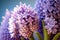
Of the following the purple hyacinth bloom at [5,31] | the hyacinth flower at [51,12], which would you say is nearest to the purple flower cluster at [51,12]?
the hyacinth flower at [51,12]

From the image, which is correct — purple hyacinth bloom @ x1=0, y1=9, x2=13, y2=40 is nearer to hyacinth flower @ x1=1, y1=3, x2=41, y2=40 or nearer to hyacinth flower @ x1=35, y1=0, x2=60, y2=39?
hyacinth flower @ x1=1, y1=3, x2=41, y2=40

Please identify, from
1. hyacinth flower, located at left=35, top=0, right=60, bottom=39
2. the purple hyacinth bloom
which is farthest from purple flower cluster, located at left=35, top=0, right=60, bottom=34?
the purple hyacinth bloom

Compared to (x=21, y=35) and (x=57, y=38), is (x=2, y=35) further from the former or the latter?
(x=57, y=38)

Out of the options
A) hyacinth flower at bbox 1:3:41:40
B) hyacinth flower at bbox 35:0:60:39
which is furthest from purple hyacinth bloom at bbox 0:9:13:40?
hyacinth flower at bbox 35:0:60:39

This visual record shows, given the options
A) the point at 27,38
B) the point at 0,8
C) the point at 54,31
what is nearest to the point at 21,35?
the point at 27,38

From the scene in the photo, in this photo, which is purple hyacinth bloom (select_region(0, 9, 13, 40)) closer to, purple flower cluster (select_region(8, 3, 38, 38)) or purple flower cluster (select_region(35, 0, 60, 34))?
purple flower cluster (select_region(8, 3, 38, 38))

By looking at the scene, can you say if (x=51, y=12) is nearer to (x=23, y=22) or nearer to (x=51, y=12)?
(x=51, y=12)

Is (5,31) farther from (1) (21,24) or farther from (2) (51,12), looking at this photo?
(2) (51,12)

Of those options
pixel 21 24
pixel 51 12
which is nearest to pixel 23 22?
pixel 21 24

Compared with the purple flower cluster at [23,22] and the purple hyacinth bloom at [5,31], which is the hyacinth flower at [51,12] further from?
the purple hyacinth bloom at [5,31]

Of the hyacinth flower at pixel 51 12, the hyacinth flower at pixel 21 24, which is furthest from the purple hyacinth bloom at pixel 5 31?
the hyacinth flower at pixel 51 12


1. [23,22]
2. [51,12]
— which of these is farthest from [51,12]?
[23,22]
